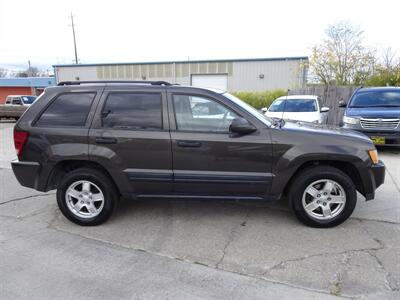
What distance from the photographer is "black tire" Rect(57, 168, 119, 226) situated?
166 inches

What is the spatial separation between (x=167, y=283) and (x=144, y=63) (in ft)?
112

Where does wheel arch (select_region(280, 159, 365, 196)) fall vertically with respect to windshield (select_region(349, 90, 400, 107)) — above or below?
below

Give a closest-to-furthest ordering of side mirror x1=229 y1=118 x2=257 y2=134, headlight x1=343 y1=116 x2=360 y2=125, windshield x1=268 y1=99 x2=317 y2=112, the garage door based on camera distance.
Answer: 1. side mirror x1=229 y1=118 x2=257 y2=134
2. headlight x1=343 y1=116 x2=360 y2=125
3. windshield x1=268 y1=99 x2=317 y2=112
4. the garage door

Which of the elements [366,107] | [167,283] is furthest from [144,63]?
[167,283]

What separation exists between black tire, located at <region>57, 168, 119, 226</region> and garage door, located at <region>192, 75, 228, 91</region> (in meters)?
28.9

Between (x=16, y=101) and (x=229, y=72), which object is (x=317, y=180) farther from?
(x=229, y=72)

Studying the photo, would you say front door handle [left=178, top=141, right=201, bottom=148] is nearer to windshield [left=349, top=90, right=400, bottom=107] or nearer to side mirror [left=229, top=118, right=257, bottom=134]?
side mirror [left=229, top=118, right=257, bottom=134]

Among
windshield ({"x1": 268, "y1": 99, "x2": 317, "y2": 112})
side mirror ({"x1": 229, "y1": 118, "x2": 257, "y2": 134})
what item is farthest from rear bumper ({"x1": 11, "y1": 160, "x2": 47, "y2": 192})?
windshield ({"x1": 268, "y1": 99, "x2": 317, "y2": 112})

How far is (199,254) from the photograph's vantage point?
3.55m

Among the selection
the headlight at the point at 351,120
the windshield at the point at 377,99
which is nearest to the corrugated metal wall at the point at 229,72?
the windshield at the point at 377,99

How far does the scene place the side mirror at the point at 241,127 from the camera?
153 inches

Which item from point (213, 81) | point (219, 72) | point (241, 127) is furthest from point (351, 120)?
point (213, 81)

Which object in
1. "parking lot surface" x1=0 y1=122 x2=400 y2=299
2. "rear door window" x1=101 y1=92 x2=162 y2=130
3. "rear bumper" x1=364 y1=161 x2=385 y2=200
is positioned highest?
"rear door window" x1=101 y1=92 x2=162 y2=130

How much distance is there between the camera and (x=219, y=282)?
302cm
